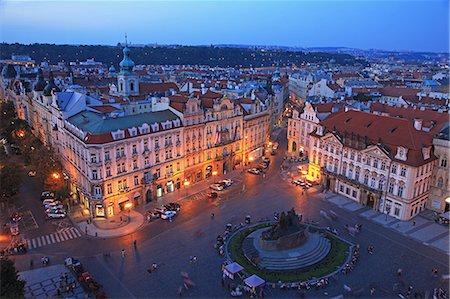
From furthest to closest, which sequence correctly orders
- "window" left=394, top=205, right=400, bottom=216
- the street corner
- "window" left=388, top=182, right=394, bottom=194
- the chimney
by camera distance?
the chimney
"window" left=388, top=182, right=394, bottom=194
"window" left=394, top=205, right=400, bottom=216
the street corner

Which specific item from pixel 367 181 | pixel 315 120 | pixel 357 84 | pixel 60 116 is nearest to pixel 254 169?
pixel 315 120

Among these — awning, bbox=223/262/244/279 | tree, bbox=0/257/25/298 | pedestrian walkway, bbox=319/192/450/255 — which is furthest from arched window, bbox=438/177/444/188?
tree, bbox=0/257/25/298

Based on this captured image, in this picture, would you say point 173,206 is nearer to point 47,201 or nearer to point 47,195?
point 47,201

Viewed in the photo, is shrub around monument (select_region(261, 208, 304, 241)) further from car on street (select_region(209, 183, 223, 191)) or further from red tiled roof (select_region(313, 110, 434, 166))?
car on street (select_region(209, 183, 223, 191))

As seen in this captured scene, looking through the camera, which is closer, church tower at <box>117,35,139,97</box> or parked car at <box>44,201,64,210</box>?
parked car at <box>44,201,64,210</box>

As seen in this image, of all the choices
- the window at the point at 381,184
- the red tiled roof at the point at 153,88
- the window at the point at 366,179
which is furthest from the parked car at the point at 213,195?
the red tiled roof at the point at 153,88

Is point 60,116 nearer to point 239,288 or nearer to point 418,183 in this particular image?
point 239,288

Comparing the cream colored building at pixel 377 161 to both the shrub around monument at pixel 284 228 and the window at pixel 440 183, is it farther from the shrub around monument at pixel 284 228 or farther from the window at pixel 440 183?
the shrub around monument at pixel 284 228
